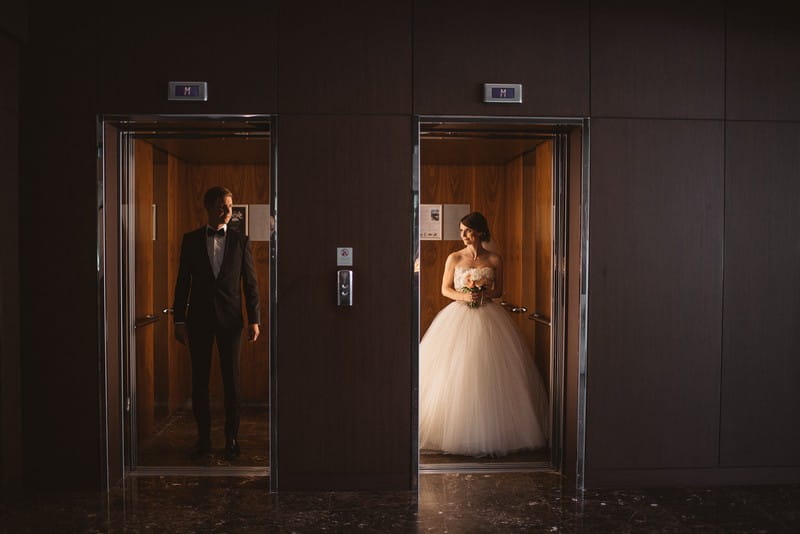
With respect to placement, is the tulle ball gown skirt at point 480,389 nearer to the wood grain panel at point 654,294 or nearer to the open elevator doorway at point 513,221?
the open elevator doorway at point 513,221

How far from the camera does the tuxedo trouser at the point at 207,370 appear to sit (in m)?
5.14

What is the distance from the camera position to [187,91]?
446cm

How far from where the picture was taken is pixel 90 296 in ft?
14.9

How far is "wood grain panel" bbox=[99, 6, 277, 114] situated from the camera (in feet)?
14.7

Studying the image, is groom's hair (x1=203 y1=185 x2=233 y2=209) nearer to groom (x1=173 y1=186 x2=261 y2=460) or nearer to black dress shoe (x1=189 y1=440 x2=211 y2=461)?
groom (x1=173 y1=186 x2=261 y2=460)

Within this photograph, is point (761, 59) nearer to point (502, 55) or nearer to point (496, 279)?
point (502, 55)

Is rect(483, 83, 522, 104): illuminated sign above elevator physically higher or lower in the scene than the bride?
higher

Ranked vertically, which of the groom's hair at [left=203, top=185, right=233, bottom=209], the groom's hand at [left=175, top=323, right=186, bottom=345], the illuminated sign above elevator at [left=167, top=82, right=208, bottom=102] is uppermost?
the illuminated sign above elevator at [left=167, top=82, right=208, bottom=102]

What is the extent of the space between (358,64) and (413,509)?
2.84 meters

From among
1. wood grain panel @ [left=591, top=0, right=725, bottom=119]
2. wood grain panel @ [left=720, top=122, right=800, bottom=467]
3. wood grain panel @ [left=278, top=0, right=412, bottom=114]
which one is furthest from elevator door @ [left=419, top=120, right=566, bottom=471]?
wood grain panel @ [left=720, top=122, right=800, bottom=467]

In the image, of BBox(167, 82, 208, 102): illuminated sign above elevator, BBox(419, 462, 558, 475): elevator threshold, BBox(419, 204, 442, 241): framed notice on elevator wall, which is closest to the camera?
BBox(167, 82, 208, 102): illuminated sign above elevator

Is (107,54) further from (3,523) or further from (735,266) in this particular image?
(735,266)

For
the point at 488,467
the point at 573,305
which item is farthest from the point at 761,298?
the point at 488,467

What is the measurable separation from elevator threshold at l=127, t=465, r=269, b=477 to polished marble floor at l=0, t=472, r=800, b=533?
0.08 meters
